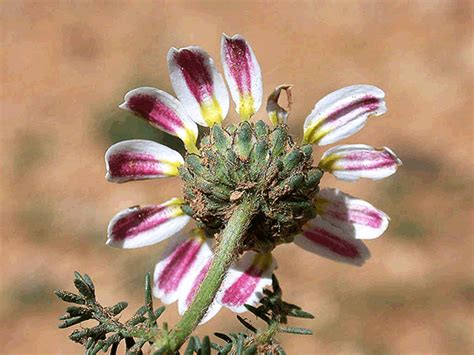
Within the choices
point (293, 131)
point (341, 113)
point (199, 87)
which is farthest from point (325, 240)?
point (293, 131)

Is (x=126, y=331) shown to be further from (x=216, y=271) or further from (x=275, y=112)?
(x=275, y=112)

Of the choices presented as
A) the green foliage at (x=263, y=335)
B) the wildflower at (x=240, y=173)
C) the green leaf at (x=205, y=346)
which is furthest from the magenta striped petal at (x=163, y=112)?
the green leaf at (x=205, y=346)

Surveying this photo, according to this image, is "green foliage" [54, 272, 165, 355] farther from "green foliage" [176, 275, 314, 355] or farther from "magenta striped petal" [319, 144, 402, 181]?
"magenta striped petal" [319, 144, 402, 181]

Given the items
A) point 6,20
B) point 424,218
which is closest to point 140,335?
point 424,218

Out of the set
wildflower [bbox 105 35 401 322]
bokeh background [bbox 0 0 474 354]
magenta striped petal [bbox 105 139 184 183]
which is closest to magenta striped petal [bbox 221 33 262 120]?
wildflower [bbox 105 35 401 322]

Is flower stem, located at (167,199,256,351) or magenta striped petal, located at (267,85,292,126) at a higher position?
magenta striped petal, located at (267,85,292,126)

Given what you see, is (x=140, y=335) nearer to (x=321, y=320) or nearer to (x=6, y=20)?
(x=321, y=320)
